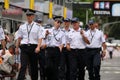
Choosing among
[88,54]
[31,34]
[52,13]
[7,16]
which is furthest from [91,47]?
[52,13]

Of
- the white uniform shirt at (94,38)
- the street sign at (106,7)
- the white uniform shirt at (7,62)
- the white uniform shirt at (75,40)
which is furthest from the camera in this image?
the street sign at (106,7)

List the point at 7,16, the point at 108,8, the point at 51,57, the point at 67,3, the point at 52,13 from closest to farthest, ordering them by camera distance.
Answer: the point at 51,57
the point at 7,16
the point at 108,8
the point at 52,13
the point at 67,3

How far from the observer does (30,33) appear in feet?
47.9

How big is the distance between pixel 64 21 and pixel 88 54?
123cm

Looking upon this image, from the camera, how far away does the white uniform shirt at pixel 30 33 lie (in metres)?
14.6

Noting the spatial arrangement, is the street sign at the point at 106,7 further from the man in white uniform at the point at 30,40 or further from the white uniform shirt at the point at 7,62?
the man in white uniform at the point at 30,40

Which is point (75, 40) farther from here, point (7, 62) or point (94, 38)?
point (7, 62)

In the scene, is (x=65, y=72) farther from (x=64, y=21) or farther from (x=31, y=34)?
(x=31, y=34)

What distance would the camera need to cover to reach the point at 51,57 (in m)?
16.2

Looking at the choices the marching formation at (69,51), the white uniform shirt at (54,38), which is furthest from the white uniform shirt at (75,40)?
the white uniform shirt at (54,38)

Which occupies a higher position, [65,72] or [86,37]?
[86,37]

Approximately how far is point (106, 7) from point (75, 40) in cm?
2178

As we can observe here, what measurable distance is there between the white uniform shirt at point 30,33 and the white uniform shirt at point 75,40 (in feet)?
6.98

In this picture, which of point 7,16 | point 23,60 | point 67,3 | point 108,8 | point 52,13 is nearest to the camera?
point 23,60
